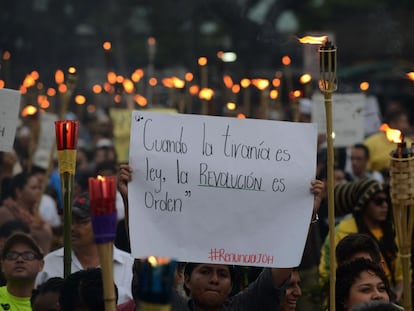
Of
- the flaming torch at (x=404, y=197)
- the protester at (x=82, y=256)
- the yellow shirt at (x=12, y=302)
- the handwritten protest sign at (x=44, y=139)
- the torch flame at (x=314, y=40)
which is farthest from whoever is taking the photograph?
the handwritten protest sign at (x=44, y=139)

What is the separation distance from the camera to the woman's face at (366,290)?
7230mm

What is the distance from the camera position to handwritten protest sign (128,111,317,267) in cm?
681

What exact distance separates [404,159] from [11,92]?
2889mm

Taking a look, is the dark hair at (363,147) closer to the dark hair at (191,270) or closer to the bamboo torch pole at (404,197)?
the dark hair at (191,270)

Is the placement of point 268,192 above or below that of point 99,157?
below

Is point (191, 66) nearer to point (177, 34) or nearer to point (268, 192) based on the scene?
point (177, 34)

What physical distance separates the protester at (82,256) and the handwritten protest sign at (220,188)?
5.39ft

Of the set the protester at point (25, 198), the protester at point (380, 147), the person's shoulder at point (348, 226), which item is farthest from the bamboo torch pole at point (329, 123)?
the protester at point (380, 147)

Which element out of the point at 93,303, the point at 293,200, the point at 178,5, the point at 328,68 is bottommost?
the point at 93,303

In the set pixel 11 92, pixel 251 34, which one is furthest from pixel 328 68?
pixel 251 34

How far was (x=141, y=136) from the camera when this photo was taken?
699 cm

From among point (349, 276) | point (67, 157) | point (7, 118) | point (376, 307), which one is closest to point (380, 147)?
point (7, 118)

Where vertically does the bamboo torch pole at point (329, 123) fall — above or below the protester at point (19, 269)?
above

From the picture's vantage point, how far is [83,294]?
22.3 ft
